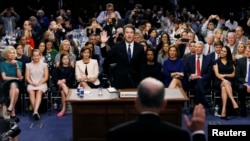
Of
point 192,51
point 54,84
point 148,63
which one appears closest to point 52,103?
point 54,84

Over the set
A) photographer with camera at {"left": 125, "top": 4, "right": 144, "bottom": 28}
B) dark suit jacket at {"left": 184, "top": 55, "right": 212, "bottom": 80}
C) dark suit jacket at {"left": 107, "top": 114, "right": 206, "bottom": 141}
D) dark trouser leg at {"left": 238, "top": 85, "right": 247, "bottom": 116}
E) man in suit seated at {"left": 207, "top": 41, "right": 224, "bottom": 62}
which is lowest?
dark trouser leg at {"left": 238, "top": 85, "right": 247, "bottom": 116}

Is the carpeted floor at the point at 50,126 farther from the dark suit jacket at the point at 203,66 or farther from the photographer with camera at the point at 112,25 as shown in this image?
the photographer with camera at the point at 112,25

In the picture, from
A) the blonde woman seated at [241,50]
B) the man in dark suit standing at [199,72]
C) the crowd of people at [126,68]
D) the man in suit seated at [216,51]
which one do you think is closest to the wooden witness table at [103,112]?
the crowd of people at [126,68]

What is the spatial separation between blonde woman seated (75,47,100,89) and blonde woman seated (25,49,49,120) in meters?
0.54

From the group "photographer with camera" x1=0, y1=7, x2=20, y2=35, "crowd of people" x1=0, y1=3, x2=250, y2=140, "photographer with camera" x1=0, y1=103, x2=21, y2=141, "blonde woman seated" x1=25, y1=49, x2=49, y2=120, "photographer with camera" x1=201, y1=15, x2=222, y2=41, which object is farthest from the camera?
"photographer with camera" x1=0, y1=7, x2=20, y2=35

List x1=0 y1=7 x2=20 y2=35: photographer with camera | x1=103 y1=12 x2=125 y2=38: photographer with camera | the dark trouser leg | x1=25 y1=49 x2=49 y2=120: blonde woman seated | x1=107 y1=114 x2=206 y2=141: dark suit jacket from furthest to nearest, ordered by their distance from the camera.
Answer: x1=0 y1=7 x2=20 y2=35: photographer with camera → x1=103 y1=12 x2=125 y2=38: photographer with camera → x1=25 y1=49 x2=49 y2=120: blonde woman seated → the dark trouser leg → x1=107 y1=114 x2=206 y2=141: dark suit jacket

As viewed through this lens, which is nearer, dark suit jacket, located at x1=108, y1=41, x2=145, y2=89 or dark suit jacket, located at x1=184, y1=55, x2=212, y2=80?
dark suit jacket, located at x1=108, y1=41, x2=145, y2=89

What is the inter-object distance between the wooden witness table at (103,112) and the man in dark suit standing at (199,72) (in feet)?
6.71

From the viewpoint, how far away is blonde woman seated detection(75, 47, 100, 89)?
919 centimetres

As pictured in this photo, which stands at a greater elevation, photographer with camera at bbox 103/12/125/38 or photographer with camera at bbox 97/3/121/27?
photographer with camera at bbox 97/3/121/27

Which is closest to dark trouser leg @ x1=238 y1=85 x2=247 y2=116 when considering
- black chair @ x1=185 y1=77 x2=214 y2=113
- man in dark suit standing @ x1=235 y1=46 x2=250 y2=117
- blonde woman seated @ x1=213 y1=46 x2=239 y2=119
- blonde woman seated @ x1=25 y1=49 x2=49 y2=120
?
man in dark suit standing @ x1=235 y1=46 x2=250 y2=117

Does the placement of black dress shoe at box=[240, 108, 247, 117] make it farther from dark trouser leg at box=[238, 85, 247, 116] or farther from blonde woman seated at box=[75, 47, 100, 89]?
blonde woman seated at box=[75, 47, 100, 89]

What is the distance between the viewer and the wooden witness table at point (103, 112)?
22.6 ft

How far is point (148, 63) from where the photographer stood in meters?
9.12
